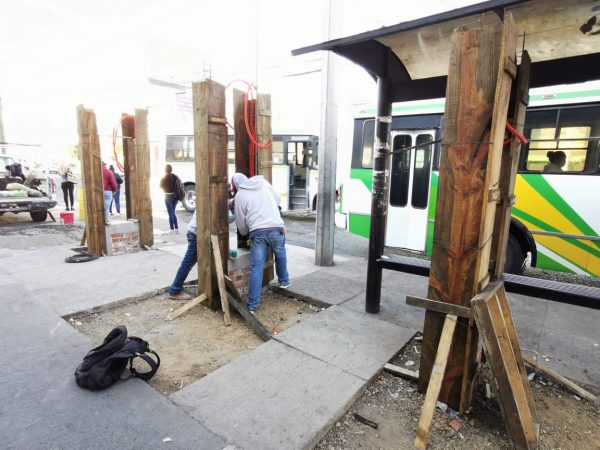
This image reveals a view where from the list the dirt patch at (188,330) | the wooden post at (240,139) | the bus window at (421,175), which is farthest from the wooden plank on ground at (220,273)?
the bus window at (421,175)

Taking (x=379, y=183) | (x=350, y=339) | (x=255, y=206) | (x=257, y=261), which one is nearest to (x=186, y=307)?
(x=257, y=261)

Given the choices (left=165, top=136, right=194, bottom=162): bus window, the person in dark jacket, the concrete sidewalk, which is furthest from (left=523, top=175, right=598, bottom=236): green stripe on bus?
(left=165, top=136, right=194, bottom=162): bus window

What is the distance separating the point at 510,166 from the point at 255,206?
2.66m

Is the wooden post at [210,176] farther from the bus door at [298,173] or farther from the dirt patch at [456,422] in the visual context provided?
the bus door at [298,173]

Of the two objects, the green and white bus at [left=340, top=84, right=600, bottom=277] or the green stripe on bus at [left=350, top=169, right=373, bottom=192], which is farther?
the green stripe on bus at [left=350, top=169, right=373, bottom=192]

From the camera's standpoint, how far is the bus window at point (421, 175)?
669 centimetres

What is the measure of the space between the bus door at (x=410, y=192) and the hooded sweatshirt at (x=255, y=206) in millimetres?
3386

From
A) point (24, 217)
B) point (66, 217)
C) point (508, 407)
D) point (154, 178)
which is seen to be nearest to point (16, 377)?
point (508, 407)

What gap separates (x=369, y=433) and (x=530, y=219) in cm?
469

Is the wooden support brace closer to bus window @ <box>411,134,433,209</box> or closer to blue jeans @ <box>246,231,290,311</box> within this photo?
blue jeans @ <box>246,231,290,311</box>

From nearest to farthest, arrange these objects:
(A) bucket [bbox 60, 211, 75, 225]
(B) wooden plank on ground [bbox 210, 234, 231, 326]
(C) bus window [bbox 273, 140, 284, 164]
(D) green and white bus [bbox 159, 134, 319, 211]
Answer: (B) wooden plank on ground [bbox 210, 234, 231, 326], (A) bucket [bbox 60, 211, 75, 225], (D) green and white bus [bbox 159, 134, 319, 211], (C) bus window [bbox 273, 140, 284, 164]

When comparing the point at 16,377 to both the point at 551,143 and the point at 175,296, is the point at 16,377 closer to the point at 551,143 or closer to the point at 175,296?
the point at 175,296

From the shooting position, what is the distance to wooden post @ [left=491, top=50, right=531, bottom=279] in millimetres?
2617

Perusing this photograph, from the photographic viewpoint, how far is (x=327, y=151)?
604 centimetres
